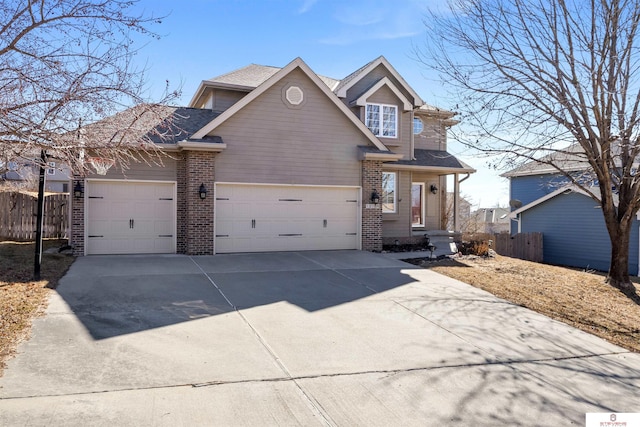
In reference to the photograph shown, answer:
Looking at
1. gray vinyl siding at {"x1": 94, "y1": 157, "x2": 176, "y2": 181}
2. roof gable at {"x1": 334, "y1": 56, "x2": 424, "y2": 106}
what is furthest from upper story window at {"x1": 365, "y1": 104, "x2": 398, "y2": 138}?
gray vinyl siding at {"x1": 94, "y1": 157, "x2": 176, "y2": 181}

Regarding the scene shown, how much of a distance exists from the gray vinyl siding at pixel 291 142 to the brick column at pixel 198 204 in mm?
343

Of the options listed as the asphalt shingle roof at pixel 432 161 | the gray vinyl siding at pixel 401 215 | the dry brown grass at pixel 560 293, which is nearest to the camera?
the dry brown grass at pixel 560 293

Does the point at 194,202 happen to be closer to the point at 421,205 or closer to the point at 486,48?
the point at 486,48

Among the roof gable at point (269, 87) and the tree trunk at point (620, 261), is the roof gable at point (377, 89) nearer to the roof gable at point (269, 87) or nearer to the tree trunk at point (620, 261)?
the roof gable at point (269, 87)

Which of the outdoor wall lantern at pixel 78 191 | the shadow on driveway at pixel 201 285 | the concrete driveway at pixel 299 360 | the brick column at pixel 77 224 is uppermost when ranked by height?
the outdoor wall lantern at pixel 78 191

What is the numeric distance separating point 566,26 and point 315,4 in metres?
5.96

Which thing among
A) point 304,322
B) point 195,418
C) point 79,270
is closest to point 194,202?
point 79,270

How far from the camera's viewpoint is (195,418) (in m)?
4.09

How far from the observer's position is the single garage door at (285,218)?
46.5 ft

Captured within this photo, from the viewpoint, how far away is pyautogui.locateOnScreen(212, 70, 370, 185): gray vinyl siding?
1408cm

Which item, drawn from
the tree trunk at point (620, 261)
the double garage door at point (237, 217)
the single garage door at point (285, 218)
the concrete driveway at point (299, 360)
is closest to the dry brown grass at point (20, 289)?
the concrete driveway at point (299, 360)

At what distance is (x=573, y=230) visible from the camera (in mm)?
21922

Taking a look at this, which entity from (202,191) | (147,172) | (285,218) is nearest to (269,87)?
(202,191)

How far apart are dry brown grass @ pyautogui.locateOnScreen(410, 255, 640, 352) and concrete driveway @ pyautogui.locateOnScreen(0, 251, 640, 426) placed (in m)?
0.59
